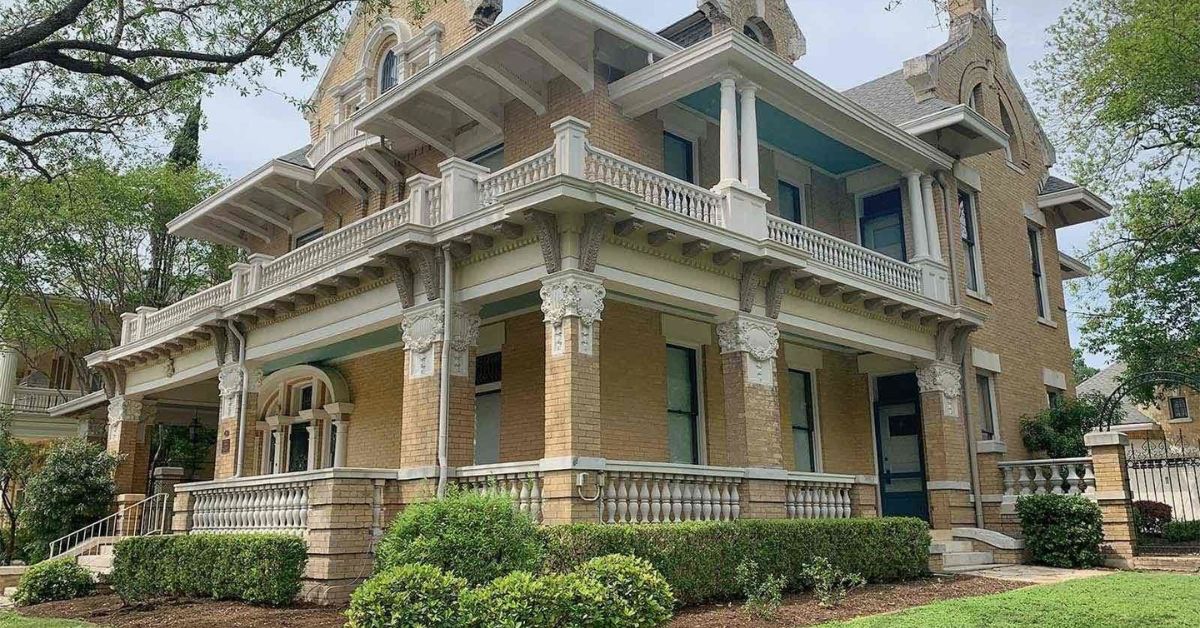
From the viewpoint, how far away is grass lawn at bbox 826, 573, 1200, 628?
29.1ft

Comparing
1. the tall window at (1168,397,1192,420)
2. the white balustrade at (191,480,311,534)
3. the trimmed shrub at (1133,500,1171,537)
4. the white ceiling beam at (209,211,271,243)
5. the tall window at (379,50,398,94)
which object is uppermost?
the tall window at (379,50,398,94)

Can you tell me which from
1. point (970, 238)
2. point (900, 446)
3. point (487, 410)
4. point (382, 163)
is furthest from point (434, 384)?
point (970, 238)

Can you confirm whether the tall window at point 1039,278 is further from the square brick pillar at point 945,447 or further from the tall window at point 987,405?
the square brick pillar at point 945,447

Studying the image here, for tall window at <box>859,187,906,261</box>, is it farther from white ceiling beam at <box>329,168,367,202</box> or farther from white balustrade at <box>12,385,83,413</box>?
white balustrade at <box>12,385,83,413</box>

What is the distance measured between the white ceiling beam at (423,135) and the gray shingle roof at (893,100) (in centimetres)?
913

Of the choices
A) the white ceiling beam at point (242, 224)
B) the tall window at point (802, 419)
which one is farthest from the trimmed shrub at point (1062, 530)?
the white ceiling beam at point (242, 224)

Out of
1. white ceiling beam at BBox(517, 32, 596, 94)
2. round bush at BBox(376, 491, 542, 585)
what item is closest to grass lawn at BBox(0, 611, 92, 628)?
round bush at BBox(376, 491, 542, 585)

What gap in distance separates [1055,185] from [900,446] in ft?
32.8

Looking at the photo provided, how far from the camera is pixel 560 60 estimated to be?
14.1 meters

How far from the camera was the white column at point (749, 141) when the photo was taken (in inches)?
536

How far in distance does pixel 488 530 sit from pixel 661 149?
872 centimetres

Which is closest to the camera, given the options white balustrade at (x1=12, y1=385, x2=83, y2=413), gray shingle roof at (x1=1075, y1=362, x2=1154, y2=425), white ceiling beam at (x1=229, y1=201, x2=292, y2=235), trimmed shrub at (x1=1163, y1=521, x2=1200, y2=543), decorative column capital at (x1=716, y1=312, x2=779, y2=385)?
decorative column capital at (x1=716, y1=312, x2=779, y2=385)

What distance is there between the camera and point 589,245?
37.3 ft

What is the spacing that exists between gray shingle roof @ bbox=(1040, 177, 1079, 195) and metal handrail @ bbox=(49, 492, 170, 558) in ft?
73.3
